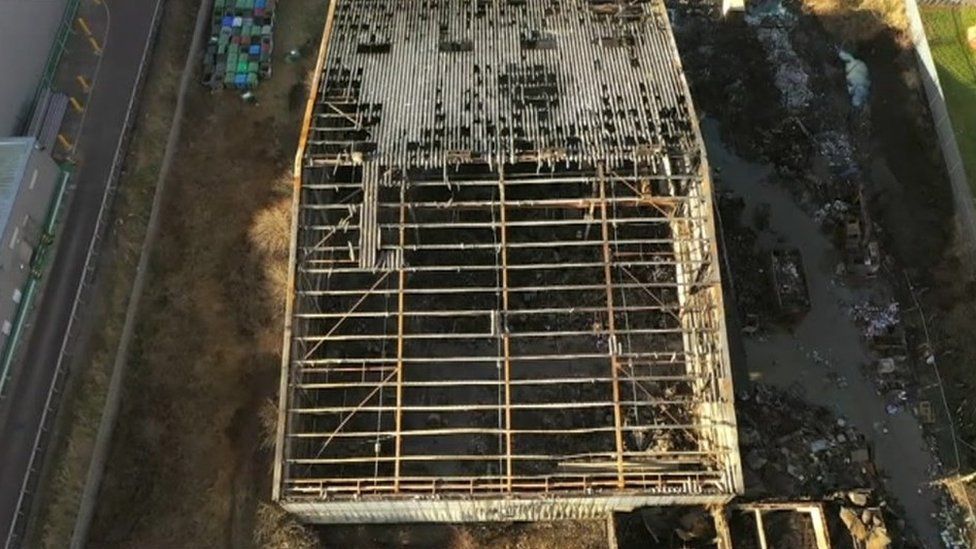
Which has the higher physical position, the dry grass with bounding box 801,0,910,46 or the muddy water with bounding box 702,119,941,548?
the dry grass with bounding box 801,0,910,46

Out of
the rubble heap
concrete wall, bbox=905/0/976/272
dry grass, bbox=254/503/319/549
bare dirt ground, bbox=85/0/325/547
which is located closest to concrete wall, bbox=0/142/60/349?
bare dirt ground, bbox=85/0/325/547

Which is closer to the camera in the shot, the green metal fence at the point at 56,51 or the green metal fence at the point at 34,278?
the green metal fence at the point at 34,278

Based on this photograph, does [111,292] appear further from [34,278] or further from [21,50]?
[21,50]

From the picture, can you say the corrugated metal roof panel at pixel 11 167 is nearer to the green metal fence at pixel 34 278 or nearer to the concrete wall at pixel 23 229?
the concrete wall at pixel 23 229

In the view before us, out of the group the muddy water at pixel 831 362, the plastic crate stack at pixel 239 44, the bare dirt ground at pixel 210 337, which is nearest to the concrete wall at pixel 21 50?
the bare dirt ground at pixel 210 337

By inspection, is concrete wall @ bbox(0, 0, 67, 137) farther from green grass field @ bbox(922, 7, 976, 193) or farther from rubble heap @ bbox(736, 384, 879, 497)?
green grass field @ bbox(922, 7, 976, 193)

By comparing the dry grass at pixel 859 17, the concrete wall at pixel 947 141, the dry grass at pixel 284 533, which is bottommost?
the dry grass at pixel 284 533
